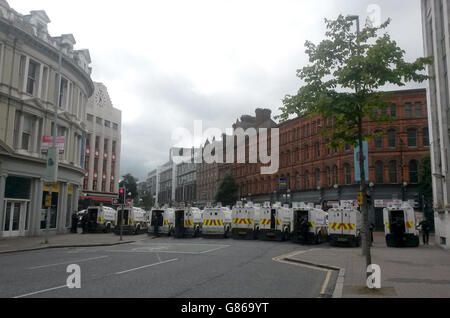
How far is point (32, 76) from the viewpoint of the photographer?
2902 centimetres

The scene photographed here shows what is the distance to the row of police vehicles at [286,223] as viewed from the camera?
77.7 feet

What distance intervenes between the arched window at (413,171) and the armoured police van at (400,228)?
943 inches

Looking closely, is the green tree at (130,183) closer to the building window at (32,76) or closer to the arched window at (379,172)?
the arched window at (379,172)

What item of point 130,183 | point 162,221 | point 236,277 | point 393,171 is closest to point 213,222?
point 162,221

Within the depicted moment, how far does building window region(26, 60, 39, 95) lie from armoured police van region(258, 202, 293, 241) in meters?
18.4

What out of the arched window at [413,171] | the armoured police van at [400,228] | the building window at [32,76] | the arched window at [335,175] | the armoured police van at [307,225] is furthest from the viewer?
the arched window at [335,175]

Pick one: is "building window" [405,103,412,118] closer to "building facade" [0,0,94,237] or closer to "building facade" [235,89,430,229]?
"building facade" [235,89,430,229]

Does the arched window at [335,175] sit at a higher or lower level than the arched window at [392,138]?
lower

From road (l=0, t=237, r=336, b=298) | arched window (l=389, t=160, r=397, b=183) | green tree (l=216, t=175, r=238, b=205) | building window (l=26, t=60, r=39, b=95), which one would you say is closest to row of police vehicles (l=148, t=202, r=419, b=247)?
road (l=0, t=237, r=336, b=298)

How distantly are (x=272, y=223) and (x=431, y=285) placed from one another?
17.8 meters

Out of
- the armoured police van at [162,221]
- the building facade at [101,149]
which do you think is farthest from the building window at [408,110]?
the building facade at [101,149]

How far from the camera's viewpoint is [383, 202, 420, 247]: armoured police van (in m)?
23.5
